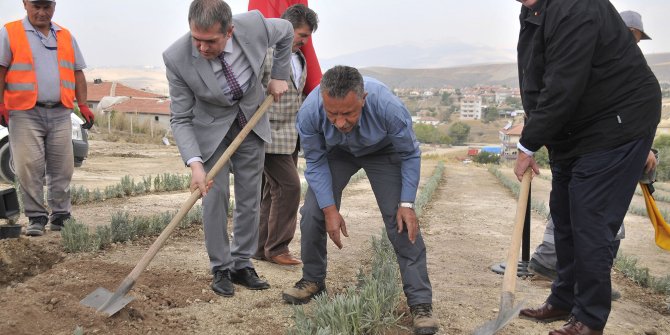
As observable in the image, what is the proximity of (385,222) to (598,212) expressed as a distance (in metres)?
1.17

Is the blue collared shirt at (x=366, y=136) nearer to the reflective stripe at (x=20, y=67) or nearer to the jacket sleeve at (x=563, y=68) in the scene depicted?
the jacket sleeve at (x=563, y=68)

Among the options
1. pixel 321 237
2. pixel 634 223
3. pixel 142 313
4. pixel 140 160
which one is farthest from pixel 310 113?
pixel 140 160

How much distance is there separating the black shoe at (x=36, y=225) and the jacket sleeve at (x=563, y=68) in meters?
4.21

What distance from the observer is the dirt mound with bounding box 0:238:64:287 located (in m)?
4.32

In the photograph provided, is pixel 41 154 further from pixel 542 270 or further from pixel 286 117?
pixel 542 270

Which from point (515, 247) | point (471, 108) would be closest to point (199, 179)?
point (515, 247)

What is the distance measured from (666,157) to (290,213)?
29168mm

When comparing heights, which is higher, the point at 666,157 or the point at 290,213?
the point at 290,213

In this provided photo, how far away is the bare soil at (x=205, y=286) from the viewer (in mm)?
3502

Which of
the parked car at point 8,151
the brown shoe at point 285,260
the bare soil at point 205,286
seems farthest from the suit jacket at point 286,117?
the parked car at point 8,151

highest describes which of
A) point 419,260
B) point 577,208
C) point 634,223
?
point 577,208

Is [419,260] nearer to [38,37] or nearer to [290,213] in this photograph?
[290,213]

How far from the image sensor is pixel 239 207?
4449 millimetres

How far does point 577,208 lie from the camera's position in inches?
136
